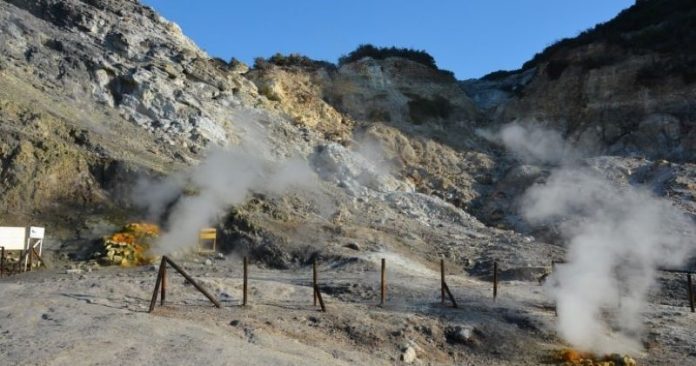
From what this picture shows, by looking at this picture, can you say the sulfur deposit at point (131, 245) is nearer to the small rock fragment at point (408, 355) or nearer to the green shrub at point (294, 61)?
the small rock fragment at point (408, 355)

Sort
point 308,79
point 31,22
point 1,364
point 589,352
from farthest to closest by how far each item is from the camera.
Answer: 1. point 308,79
2. point 31,22
3. point 589,352
4. point 1,364

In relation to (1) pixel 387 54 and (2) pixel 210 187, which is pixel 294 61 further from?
(2) pixel 210 187

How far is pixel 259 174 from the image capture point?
1645 cm

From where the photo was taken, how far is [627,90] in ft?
75.0

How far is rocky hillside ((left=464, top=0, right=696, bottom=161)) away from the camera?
20969mm

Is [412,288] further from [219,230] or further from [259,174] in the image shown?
[259,174]

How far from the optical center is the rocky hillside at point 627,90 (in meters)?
21.0

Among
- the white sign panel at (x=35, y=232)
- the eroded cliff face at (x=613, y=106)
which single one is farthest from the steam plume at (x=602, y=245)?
the white sign panel at (x=35, y=232)

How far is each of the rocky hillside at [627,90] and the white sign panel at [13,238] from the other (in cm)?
1802

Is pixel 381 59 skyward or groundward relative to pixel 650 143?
skyward

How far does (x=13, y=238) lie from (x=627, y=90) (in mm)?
20375

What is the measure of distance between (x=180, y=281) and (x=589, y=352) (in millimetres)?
5586

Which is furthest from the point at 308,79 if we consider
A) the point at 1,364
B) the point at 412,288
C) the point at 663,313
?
the point at 1,364

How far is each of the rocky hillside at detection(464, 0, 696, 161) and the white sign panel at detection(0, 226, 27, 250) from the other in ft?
59.1
